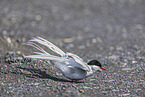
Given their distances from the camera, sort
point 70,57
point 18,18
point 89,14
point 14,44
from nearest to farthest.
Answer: point 70,57
point 14,44
point 18,18
point 89,14

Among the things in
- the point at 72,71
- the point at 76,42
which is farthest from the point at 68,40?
the point at 72,71

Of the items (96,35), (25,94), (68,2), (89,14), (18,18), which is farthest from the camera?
(68,2)

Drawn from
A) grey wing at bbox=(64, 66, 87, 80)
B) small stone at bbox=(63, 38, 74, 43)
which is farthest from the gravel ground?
grey wing at bbox=(64, 66, 87, 80)

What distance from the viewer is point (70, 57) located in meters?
4.32

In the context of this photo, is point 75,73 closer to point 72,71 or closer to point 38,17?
point 72,71

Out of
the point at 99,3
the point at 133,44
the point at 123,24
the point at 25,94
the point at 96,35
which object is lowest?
the point at 25,94

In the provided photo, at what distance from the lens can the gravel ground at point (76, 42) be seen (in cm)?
430

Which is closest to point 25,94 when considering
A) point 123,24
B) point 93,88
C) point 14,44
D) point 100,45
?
point 93,88

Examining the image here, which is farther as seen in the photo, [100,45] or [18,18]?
[18,18]

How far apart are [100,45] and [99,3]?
16.6ft

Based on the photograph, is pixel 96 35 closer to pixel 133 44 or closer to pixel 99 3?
pixel 133 44

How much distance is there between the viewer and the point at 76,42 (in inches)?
322

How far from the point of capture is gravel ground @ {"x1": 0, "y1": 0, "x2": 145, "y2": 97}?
430 cm

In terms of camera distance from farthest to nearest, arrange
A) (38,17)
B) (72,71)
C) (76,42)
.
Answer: (38,17) < (76,42) < (72,71)
